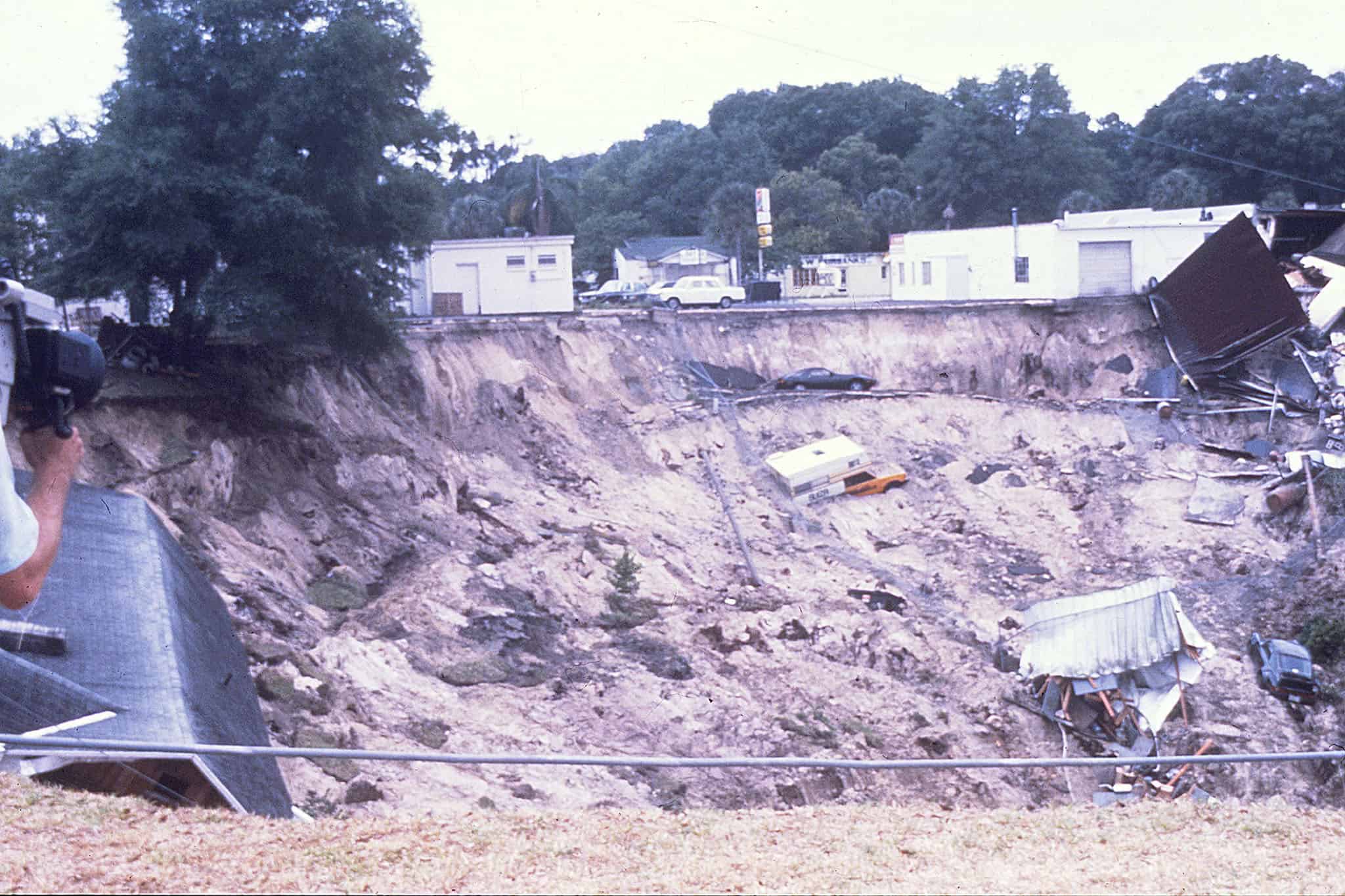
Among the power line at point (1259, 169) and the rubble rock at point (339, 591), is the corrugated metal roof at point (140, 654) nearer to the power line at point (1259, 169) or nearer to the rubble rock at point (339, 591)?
the rubble rock at point (339, 591)

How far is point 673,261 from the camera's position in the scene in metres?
58.3

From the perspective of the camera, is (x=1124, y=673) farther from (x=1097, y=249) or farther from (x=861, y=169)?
(x=861, y=169)

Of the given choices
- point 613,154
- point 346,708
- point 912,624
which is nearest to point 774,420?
point 912,624

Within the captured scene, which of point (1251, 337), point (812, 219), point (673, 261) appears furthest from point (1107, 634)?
point (812, 219)

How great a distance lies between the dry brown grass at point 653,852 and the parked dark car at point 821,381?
28.1m

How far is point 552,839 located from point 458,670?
12224 mm

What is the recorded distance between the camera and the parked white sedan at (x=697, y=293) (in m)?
43.6

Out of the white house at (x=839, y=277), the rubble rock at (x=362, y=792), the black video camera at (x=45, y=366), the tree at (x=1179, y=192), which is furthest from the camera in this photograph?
the tree at (x=1179, y=192)

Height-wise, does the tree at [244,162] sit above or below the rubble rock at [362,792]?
above

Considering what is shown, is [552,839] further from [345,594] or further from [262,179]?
[262,179]

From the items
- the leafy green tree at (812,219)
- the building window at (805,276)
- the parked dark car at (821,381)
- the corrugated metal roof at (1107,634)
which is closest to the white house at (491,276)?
the parked dark car at (821,381)

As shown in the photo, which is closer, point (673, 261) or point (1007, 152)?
point (673, 261)

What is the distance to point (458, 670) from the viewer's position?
19188 millimetres

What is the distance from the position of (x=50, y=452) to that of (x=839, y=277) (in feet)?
177
